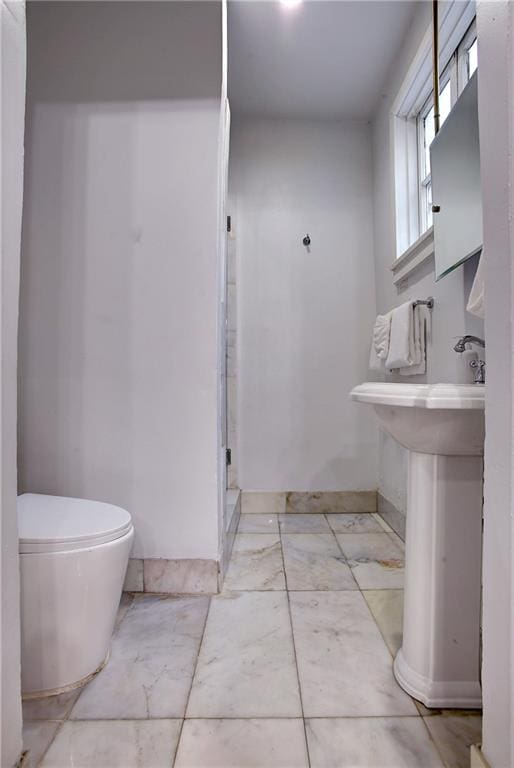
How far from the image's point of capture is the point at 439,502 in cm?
94

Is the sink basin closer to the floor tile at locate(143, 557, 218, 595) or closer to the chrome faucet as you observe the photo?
the chrome faucet

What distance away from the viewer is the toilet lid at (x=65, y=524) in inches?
37.5

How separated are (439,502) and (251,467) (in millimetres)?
1582

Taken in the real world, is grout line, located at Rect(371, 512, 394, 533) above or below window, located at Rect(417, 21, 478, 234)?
below

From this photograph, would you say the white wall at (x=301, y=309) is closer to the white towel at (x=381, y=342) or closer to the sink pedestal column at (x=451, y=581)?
the white towel at (x=381, y=342)

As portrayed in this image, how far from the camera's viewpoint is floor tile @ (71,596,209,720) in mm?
938

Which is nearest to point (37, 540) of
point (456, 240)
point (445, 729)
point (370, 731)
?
point (370, 731)

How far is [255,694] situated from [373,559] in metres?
0.95

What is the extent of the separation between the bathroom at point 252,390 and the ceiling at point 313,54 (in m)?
0.01

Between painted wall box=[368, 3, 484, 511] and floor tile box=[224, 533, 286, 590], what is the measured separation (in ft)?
2.39

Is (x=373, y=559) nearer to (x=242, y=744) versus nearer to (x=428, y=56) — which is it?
(x=242, y=744)

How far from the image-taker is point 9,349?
708 millimetres

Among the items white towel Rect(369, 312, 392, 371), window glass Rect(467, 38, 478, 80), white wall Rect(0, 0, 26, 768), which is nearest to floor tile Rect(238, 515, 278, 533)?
white towel Rect(369, 312, 392, 371)

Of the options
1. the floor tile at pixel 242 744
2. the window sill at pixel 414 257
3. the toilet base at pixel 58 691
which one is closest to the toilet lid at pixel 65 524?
the toilet base at pixel 58 691
